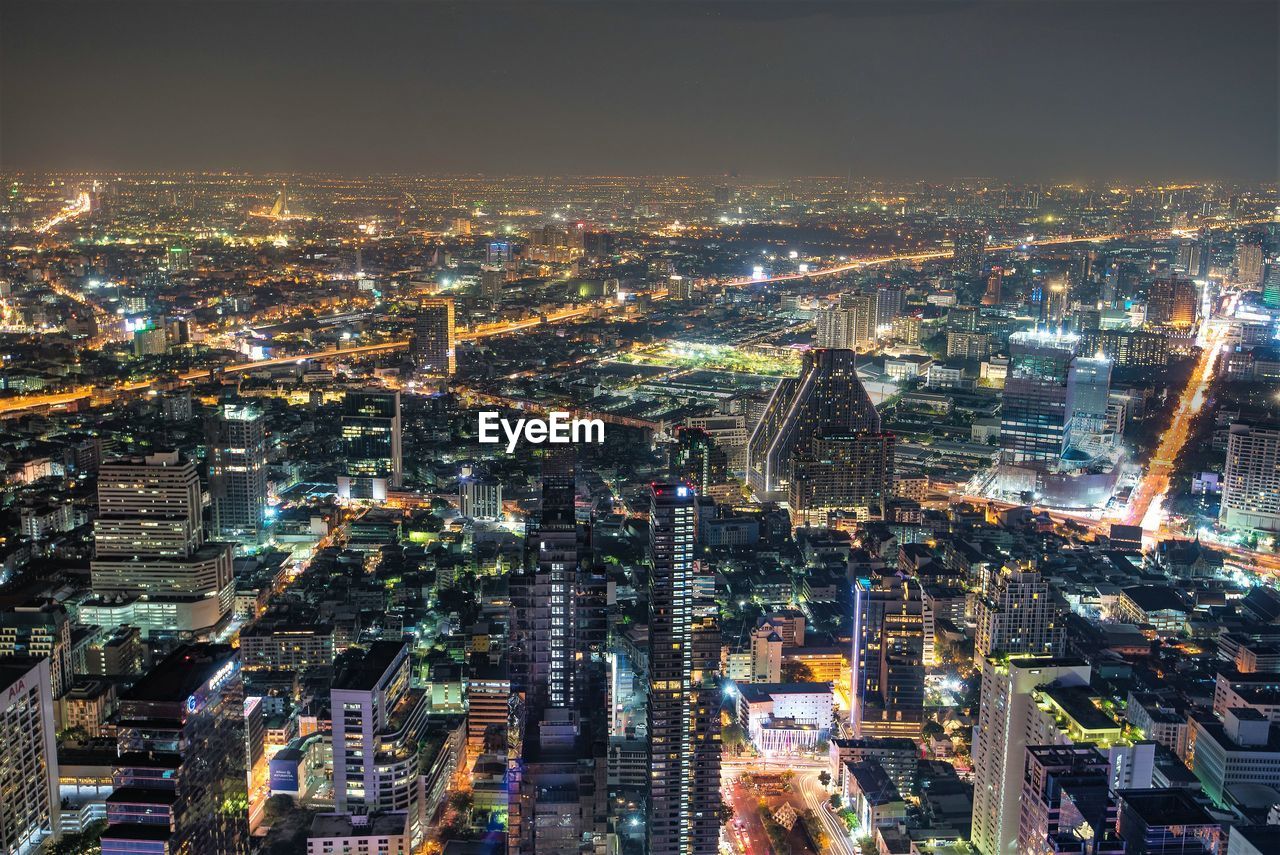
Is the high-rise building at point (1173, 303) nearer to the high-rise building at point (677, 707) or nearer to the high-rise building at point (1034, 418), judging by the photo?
the high-rise building at point (1034, 418)

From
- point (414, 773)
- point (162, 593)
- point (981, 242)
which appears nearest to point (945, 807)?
point (414, 773)

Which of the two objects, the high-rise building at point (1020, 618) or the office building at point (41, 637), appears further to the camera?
the high-rise building at point (1020, 618)

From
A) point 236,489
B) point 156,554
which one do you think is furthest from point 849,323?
point 156,554

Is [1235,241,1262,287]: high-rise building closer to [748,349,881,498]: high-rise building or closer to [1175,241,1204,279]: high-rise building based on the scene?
[1175,241,1204,279]: high-rise building

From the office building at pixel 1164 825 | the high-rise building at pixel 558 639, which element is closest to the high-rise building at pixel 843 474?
the high-rise building at pixel 558 639

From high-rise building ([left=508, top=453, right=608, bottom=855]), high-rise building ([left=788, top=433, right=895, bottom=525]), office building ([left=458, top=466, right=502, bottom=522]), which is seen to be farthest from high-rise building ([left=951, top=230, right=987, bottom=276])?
high-rise building ([left=508, top=453, right=608, bottom=855])

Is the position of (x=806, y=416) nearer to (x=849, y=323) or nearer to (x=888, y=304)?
(x=849, y=323)
